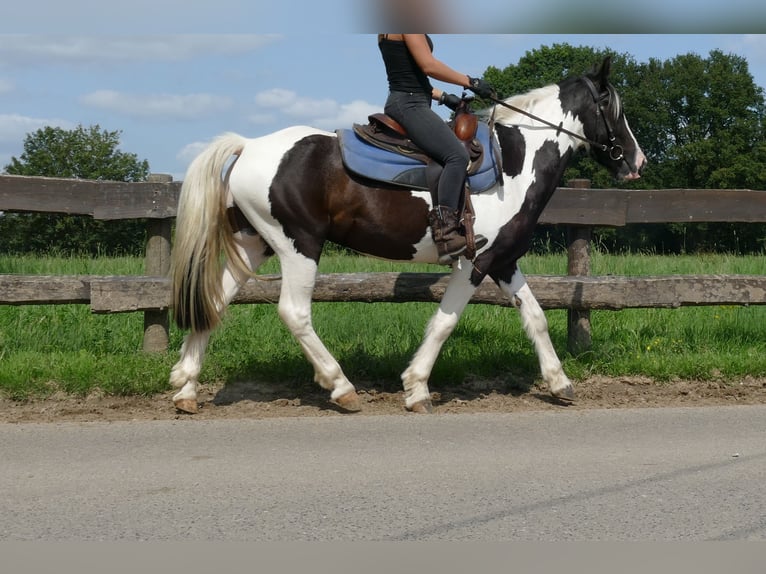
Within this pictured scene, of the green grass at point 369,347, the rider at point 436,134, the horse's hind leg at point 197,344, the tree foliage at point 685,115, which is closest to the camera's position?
the rider at point 436,134

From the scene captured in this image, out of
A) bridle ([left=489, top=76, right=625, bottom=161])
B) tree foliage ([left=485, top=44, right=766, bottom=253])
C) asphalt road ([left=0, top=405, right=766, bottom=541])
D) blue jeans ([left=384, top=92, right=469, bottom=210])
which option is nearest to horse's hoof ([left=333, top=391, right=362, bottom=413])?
asphalt road ([left=0, top=405, right=766, bottom=541])

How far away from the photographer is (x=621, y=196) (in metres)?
7.57

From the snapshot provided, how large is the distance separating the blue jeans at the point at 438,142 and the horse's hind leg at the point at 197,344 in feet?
4.40

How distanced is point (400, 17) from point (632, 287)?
6.16 meters

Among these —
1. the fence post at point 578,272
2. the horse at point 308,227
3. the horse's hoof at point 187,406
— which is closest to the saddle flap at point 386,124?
the horse at point 308,227

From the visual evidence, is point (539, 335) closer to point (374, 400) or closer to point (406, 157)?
point (374, 400)

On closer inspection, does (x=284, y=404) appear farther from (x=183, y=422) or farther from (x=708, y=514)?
(x=708, y=514)

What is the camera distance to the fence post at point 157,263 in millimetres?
7070

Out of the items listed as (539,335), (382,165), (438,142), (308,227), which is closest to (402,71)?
(438,142)

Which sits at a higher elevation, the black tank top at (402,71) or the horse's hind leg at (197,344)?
the black tank top at (402,71)

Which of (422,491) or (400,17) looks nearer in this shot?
(400,17)

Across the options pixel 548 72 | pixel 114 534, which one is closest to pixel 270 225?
pixel 114 534

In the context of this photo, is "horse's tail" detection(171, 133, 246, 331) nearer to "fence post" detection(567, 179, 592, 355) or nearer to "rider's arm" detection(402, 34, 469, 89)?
"rider's arm" detection(402, 34, 469, 89)

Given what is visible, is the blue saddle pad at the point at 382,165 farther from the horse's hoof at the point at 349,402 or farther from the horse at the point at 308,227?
the horse's hoof at the point at 349,402
